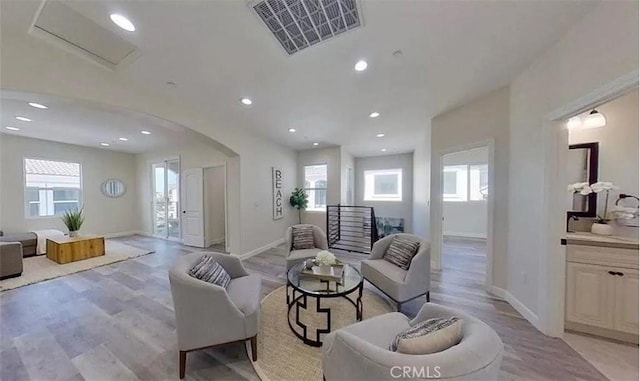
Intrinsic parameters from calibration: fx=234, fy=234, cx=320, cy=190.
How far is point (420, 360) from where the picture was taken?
1.03 meters

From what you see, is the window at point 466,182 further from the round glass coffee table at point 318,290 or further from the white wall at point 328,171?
the round glass coffee table at point 318,290

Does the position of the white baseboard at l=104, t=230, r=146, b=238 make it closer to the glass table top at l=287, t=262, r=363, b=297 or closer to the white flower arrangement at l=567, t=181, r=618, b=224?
the glass table top at l=287, t=262, r=363, b=297

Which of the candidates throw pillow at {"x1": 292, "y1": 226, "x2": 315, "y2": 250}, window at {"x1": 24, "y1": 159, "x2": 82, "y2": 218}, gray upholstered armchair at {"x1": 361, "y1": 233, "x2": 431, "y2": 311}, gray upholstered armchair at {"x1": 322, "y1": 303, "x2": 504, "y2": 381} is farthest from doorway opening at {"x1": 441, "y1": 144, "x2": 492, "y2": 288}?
window at {"x1": 24, "y1": 159, "x2": 82, "y2": 218}

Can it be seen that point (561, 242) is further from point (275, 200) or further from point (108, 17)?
point (275, 200)

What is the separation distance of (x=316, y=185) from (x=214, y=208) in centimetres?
306

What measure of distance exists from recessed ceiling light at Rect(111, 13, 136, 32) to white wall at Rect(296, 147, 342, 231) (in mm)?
5046

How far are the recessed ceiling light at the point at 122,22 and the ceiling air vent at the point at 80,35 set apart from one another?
0.24 metres

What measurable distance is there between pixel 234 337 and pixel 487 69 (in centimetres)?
379

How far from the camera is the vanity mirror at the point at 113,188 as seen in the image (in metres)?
7.29

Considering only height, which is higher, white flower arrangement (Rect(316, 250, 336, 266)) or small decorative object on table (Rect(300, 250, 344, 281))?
white flower arrangement (Rect(316, 250, 336, 266))

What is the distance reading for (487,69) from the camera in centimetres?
270

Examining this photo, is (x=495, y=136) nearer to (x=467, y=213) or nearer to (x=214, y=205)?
(x=467, y=213)

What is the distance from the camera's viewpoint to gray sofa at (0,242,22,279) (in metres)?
3.76

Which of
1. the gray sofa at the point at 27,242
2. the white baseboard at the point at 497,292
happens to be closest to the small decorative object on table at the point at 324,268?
the white baseboard at the point at 497,292
